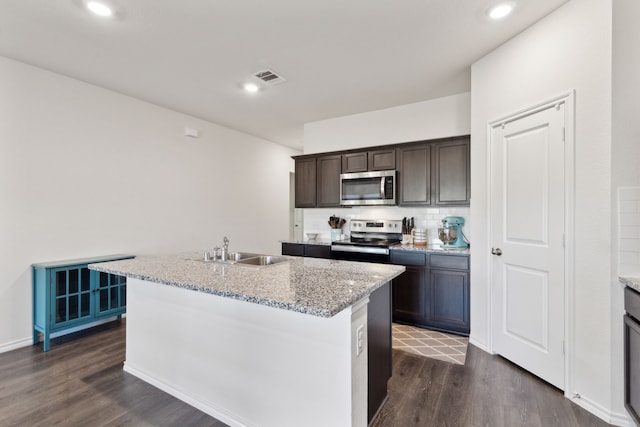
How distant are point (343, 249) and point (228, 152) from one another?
107 inches

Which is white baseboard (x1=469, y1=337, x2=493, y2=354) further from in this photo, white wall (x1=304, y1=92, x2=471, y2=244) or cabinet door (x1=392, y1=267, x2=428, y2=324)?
white wall (x1=304, y1=92, x2=471, y2=244)

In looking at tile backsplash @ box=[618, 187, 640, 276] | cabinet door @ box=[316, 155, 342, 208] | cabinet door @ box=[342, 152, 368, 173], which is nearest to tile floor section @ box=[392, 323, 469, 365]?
tile backsplash @ box=[618, 187, 640, 276]

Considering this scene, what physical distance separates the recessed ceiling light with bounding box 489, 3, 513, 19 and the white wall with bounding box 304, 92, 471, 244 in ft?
4.97

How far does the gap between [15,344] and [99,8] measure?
10.1 feet

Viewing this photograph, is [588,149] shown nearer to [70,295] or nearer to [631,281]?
[631,281]

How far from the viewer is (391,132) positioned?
4230 millimetres

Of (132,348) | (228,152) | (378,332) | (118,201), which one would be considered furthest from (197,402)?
(228,152)

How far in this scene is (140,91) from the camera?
3.55 meters

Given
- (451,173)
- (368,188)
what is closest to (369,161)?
(368,188)

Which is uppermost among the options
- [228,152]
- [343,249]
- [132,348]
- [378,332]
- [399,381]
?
[228,152]

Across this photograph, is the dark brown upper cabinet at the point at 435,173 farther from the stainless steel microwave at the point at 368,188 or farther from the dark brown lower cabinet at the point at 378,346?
the dark brown lower cabinet at the point at 378,346

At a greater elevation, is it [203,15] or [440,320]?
[203,15]

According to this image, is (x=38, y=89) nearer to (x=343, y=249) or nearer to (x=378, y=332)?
(x=343, y=249)

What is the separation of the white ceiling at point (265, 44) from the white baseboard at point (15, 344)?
2.65 meters
